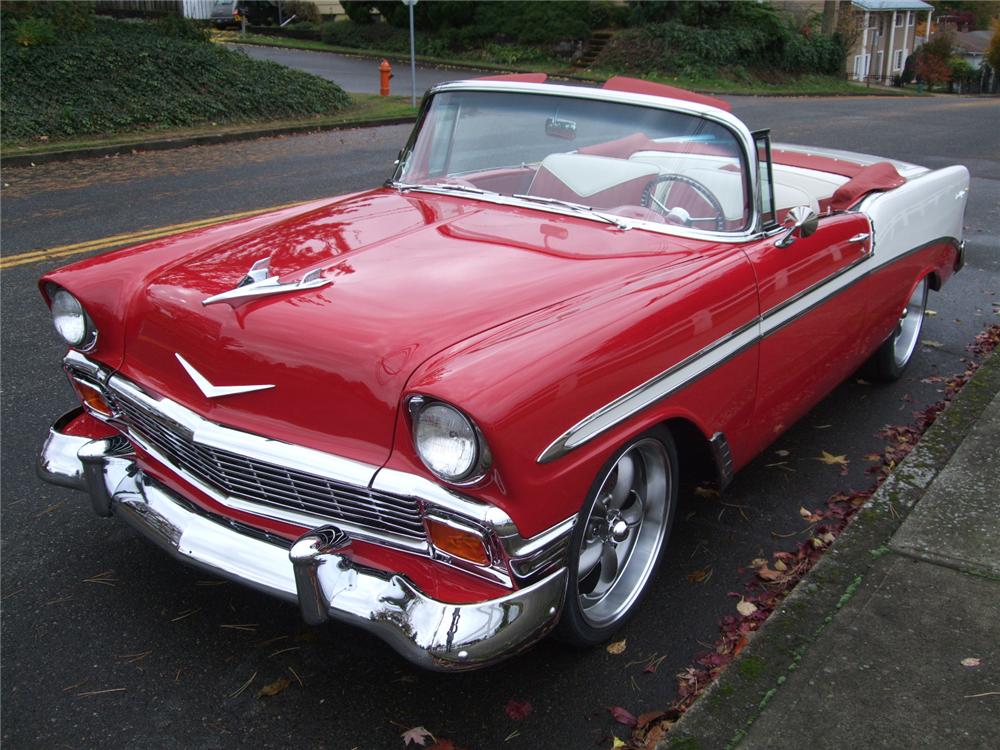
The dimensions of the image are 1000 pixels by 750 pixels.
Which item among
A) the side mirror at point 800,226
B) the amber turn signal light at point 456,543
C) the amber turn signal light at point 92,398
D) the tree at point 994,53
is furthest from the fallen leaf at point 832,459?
the tree at point 994,53

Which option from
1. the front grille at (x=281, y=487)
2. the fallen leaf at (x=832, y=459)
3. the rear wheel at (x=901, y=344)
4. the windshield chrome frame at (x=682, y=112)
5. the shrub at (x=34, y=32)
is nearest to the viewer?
the front grille at (x=281, y=487)

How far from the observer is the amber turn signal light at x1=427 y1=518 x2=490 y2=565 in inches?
90.4

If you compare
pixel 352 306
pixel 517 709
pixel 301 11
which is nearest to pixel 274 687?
pixel 517 709

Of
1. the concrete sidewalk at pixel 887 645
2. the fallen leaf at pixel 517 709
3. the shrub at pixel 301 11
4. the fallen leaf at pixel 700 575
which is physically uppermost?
the shrub at pixel 301 11

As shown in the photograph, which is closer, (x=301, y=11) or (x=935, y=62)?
(x=301, y=11)

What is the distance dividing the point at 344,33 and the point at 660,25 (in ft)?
35.6

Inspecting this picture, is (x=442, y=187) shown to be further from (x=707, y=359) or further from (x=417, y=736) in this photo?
(x=417, y=736)

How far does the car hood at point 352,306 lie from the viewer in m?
2.45

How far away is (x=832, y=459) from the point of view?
4.13m

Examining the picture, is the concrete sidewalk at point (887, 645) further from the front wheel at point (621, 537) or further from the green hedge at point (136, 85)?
the green hedge at point (136, 85)

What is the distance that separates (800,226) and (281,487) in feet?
6.83

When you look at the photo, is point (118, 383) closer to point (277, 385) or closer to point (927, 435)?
point (277, 385)

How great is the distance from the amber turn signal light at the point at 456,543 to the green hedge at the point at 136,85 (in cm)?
1144

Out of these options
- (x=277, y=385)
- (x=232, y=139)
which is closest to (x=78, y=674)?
(x=277, y=385)
